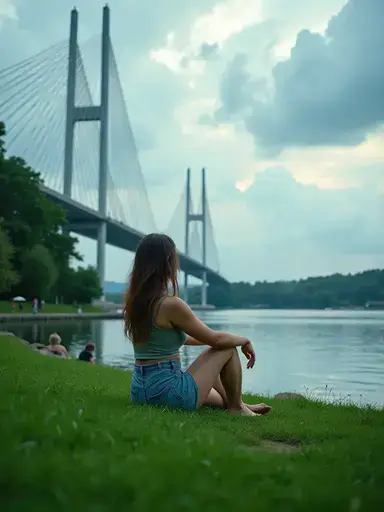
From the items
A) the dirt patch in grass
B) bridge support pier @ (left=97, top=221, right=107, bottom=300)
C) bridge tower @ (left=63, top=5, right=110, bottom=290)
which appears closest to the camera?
the dirt patch in grass

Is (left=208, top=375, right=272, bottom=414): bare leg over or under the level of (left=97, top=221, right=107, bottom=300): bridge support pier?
under

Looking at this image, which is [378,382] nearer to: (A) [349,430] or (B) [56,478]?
(A) [349,430]

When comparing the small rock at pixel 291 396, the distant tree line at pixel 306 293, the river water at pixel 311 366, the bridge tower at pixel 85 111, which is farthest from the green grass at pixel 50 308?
the distant tree line at pixel 306 293

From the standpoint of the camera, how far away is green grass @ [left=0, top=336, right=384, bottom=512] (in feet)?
5.33

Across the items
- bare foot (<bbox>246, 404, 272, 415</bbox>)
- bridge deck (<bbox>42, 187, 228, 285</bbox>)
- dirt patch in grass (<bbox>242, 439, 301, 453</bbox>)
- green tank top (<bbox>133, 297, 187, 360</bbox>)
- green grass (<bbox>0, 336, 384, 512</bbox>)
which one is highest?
bridge deck (<bbox>42, 187, 228, 285</bbox>)

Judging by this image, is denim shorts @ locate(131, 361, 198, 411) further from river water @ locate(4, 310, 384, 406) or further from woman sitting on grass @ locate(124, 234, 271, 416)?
river water @ locate(4, 310, 384, 406)

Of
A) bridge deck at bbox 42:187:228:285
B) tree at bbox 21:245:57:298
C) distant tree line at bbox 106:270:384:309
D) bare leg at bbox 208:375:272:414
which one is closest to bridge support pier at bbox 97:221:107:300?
bridge deck at bbox 42:187:228:285

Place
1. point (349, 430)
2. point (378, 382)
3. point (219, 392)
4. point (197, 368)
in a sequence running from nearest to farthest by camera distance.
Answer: point (349, 430), point (197, 368), point (219, 392), point (378, 382)

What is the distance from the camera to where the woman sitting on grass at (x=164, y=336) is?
362 centimetres

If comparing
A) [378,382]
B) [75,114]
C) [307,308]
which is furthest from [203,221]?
[378,382]

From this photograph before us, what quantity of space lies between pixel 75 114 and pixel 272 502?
36.0 m

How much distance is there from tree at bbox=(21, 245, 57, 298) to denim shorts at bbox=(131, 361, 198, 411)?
30.4 meters

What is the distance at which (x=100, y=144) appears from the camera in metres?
36.3

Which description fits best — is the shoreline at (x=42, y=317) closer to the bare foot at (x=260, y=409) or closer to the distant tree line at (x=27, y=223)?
the distant tree line at (x=27, y=223)
